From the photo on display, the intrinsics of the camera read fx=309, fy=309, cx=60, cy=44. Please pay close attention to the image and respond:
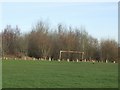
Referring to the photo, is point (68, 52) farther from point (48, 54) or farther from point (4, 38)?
point (4, 38)

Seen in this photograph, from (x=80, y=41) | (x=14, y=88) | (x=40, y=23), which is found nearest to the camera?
(x=14, y=88)

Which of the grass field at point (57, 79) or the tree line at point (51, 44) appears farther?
the tree line at point (51, 44)

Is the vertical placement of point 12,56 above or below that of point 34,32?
below

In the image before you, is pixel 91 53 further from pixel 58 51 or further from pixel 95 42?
pixel 58 51

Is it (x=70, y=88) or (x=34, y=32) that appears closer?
(x=70, y=88)

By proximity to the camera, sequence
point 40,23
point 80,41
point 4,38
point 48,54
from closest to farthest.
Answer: point 4,38 → point 48,54 → point 80,41 → point 40,23

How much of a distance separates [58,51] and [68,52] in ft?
8.18

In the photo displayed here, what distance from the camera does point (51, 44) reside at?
221 feet

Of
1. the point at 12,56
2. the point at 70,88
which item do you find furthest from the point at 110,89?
the point at 12,56

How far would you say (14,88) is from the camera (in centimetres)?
1177

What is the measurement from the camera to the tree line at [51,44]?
2504 inches

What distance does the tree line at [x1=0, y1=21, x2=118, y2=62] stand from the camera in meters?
63.6

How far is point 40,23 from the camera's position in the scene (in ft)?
250

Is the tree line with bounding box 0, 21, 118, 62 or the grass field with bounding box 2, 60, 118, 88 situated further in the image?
the tree line with bounding box 0, 21, 118, 62
